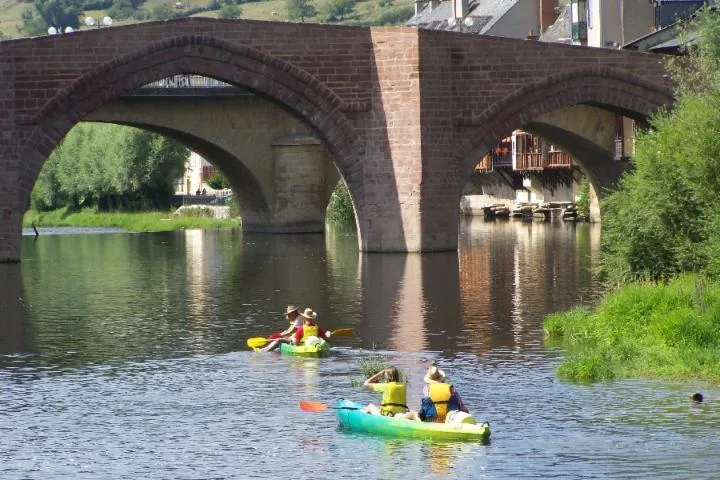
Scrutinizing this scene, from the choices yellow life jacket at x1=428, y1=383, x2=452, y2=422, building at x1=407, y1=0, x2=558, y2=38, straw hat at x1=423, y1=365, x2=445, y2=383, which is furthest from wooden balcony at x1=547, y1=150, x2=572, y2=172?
yellow life jacket at x1=428, y1=383, x2=452, y2=422

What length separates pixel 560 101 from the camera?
55219mm

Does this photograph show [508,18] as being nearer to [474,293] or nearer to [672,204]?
[474,293]

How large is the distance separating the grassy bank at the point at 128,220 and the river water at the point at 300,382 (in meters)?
39.2

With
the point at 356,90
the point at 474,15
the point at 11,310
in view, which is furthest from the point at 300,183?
the point at 11,310

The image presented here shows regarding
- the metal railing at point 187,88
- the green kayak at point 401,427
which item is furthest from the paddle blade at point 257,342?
the metal railing at point 187,88

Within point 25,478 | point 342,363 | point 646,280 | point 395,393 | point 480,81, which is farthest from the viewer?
point 480,81

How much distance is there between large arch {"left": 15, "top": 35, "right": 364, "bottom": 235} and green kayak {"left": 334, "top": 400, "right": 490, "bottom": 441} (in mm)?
28851

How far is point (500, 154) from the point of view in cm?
9262

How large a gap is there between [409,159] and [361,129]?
180 centimetres

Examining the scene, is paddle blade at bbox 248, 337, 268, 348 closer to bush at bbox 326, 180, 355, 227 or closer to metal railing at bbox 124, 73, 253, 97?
metal railing at bbox 124, 73, 253, 97

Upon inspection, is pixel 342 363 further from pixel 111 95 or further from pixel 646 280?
pixel 111 95

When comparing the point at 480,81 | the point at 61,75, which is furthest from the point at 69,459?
the point at 480,81

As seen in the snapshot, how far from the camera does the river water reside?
20812mm

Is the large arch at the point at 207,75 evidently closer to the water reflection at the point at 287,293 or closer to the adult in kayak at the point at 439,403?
the water reflection at the point at 287,293
